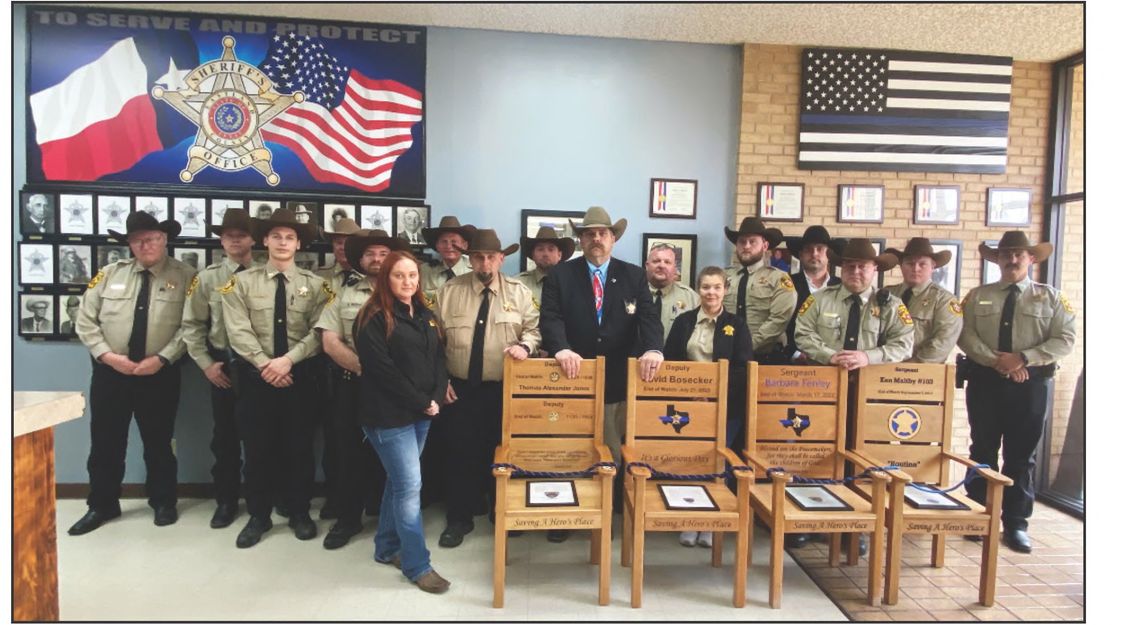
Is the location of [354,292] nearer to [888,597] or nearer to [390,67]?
[390,67]

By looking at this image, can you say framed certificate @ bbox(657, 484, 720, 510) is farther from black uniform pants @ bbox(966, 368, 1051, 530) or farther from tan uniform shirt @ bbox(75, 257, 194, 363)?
tan uniform shirt @ bbox(75, 257, 194, 363)

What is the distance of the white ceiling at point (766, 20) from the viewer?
3.46 metres

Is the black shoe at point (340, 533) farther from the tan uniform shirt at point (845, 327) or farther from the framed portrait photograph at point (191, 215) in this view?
the tan uniform shirt at point (845, 327)

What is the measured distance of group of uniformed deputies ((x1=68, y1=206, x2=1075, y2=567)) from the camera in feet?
9.57

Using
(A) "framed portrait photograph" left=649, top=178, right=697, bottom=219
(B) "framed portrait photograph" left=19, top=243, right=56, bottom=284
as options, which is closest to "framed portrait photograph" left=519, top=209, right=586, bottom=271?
(A) "framed portrait photograph" left=649, top=178, right=697, bottom=219

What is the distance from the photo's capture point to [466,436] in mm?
2953

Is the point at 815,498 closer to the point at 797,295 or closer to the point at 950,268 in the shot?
the point at 797,295

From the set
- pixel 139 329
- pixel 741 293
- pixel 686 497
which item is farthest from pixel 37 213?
pixel 741 293

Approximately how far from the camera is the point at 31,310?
357 cm

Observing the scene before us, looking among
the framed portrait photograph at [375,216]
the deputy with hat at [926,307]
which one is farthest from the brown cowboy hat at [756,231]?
the framed portrait photograph at [375,216]

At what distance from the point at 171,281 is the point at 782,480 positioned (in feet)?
11.3

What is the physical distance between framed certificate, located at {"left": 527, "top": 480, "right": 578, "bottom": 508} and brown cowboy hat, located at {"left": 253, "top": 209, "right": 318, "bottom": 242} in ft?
6.02

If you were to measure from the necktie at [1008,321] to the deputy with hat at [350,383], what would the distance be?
342cm

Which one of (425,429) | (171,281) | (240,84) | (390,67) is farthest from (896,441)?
(240,84)
